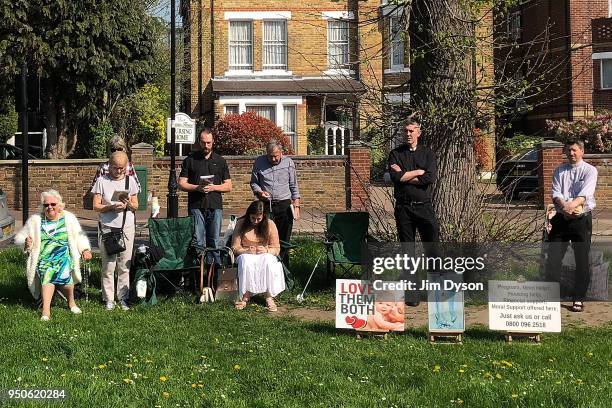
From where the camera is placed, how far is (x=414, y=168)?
866cm

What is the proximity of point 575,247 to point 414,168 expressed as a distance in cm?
202

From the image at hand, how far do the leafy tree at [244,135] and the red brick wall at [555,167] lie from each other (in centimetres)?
900

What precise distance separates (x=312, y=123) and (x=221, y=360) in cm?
2660

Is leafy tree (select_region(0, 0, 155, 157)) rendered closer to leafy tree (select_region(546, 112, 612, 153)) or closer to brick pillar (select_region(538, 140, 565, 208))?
brick pillar (select_region(538, 140, 565, 208))

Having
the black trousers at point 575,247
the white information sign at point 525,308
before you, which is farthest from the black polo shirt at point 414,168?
the white information sign at point 525,308

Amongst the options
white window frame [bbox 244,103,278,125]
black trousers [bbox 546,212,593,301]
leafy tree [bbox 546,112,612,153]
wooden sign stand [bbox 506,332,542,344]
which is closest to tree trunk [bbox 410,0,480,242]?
black trousers [bbox 546,212,593,301]

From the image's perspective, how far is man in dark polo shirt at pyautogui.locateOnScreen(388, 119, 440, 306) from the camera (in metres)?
8.61

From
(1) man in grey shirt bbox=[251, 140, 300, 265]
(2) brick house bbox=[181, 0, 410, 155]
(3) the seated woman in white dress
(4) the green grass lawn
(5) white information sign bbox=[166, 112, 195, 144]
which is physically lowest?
(4) the green grass lawn

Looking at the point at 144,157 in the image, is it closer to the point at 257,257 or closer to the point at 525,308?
the point at 257,257

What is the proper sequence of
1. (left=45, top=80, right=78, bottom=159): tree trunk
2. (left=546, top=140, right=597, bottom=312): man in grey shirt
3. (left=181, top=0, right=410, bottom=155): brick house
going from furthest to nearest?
1. (left=181, top=0, right=410, bottom=155): brick house
2. (left=45, top=80, right=78, bottom=159): tree trunk
3. (left=546, top=140, right=597, bottom=312): man in grey shirt

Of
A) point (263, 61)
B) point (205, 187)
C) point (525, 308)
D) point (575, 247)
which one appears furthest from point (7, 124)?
point (525, 308)

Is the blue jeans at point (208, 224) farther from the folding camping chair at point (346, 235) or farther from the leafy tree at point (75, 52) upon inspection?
the leafy tree at point (75, 52)

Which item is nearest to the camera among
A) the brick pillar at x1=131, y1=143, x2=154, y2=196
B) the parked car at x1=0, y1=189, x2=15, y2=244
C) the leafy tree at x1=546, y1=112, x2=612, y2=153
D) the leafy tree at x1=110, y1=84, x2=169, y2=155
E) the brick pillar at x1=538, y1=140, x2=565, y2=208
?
the parked car at x1=0, y1=189, x2=15, y2=244

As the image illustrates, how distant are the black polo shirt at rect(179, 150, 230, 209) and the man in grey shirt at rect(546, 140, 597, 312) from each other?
13.3 ft
